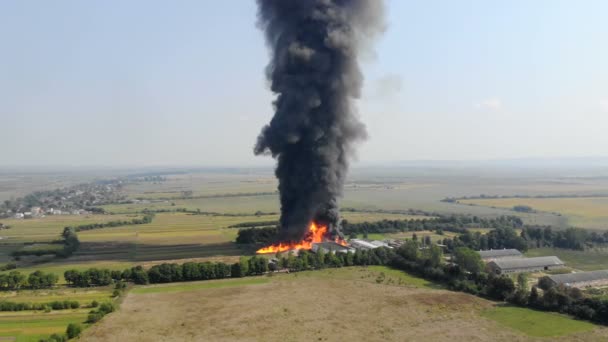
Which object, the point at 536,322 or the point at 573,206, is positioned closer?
the point at 536,322

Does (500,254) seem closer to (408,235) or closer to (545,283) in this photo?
(545,283)

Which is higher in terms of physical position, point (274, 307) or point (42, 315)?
point (42, 315)

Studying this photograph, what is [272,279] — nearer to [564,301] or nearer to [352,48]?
[564,301]

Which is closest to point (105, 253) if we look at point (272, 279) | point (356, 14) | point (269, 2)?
point (272, 279)

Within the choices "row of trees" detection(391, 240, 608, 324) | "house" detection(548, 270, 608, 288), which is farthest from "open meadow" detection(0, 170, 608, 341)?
"house" detection(548, 270, 608, 288)

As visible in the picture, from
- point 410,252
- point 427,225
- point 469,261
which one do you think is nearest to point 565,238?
point 427,225
